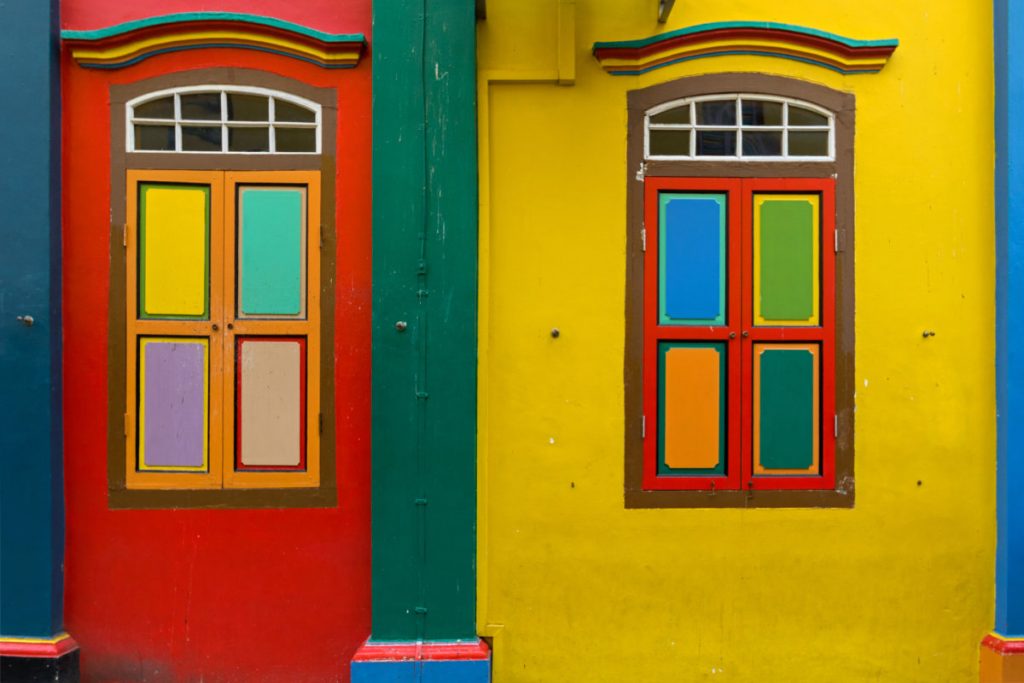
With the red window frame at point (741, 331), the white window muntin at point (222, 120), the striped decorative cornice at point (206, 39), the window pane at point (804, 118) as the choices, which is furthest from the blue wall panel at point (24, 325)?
the window pane at point (804, 118)

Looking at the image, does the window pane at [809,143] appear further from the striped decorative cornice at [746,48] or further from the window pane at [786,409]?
Answer: the window pane at [786,409]

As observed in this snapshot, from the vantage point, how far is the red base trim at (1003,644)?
4.52m

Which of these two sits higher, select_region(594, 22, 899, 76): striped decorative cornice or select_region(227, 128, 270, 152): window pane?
select_region(594, 22, 899, 76): striped decorative cornice

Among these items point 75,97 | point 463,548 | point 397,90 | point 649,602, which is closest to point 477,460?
point 463,548

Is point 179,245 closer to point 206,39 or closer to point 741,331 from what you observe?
point 206,39

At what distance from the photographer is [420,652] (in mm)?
4461

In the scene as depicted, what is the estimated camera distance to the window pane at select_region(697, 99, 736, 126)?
469 cm

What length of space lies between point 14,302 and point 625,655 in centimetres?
380

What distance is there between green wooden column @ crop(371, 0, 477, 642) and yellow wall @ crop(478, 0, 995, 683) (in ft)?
0.45

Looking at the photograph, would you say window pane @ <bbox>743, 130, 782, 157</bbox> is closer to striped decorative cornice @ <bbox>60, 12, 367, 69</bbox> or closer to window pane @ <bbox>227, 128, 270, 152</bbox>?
striped decorative cornice @ <bbox>60, 12, 367, 69</bbox>

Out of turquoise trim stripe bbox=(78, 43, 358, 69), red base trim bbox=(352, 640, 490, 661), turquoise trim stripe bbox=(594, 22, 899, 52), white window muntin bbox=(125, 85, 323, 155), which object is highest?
turquoise trim stripe bbox=(594, 22, 899, 52)

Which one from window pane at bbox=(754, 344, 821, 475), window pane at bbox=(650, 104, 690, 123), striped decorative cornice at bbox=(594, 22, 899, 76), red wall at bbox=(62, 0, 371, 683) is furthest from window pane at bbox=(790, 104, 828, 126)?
red wall at bbox=(62, 0, 371, 683)

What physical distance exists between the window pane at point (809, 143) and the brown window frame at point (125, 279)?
2.53 meters

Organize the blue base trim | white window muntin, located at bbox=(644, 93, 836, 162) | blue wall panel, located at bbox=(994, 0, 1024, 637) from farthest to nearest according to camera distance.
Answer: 1. white window muntin, located at bbox=(644, 93, 836, 162)
2. blue wall panel, located at bbox=(994, 0, 1024, 637)
3. the blue base trim
